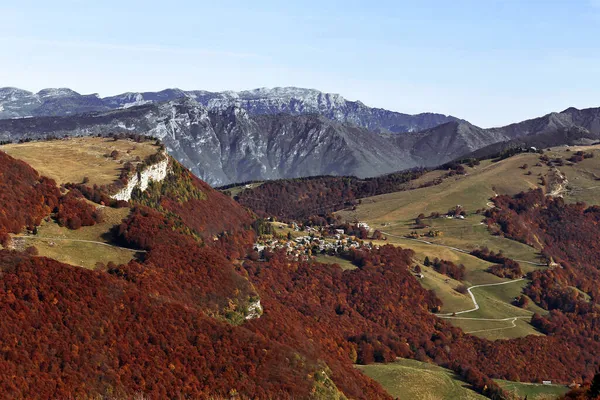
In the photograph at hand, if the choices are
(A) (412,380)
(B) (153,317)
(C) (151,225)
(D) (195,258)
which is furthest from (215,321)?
(A) (412,380)

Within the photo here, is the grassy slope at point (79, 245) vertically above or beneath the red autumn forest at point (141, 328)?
above

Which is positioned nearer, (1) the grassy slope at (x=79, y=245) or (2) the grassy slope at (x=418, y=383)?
(1) the grassy slope at (x=79, y=245)

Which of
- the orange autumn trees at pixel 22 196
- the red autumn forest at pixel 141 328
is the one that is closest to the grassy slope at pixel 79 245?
the red autumn forest at pixel 141 328

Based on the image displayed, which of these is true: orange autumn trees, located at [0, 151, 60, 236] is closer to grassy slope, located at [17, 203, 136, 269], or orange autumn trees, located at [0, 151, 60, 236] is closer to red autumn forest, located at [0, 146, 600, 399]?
red autumn forest, located at [0, 146, 600, 399]

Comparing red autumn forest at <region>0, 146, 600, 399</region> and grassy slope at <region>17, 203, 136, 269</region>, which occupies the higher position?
grassy slope at <region>17, 203, 136, 269</region>

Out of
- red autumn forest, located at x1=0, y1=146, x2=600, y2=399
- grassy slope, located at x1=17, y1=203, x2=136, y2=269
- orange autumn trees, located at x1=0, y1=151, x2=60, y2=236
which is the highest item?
orange autumn trees, located at x1=0, y1=151, x2=60, y2=236

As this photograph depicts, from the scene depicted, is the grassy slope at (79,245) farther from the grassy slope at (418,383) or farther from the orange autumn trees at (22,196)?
the grassy slope at (418,383)

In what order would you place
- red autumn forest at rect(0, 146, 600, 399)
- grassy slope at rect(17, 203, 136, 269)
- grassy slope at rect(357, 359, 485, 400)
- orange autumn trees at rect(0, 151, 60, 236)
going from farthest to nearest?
grassy slope at rect(357, 359, 485, 400) < orange autumn trees at rect(0, 151, 60, 236) < grassy slope at rect(17, 203, 136, 269) < red autumn forest at rect(0, 146, 600, 399)

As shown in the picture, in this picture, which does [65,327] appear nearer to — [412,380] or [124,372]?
[124,372]

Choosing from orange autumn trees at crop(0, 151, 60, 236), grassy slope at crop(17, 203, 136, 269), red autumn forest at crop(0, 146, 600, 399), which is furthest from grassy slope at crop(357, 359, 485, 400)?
orange autumn trees at crop(0, 151, 60, 236)
